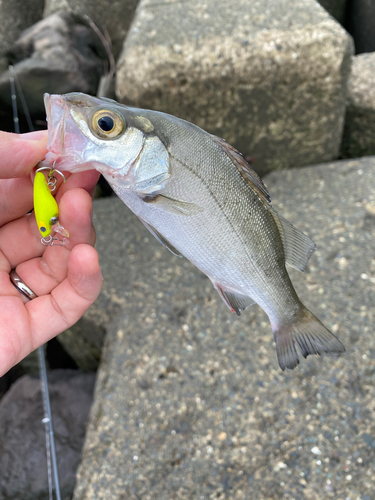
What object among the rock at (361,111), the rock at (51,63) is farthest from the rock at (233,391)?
the rock at (51,63)

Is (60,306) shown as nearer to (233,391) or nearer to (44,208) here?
(44,208)

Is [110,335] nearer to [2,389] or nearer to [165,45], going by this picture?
[2,389]

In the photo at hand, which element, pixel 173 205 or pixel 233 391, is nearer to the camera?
pixel 173 205

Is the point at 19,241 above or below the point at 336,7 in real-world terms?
below

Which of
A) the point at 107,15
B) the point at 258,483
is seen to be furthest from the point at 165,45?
the point at 258,483

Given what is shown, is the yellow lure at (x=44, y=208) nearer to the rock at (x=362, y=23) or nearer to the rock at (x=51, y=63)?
the rock at (x=51, y=63)

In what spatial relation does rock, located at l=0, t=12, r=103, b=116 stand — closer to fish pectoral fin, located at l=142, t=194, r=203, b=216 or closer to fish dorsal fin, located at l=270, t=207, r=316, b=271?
fish pectoral fin, located at l=142, t=194, r=203, b=216

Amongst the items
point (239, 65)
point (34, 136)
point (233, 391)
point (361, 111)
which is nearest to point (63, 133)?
point (34, 136)
